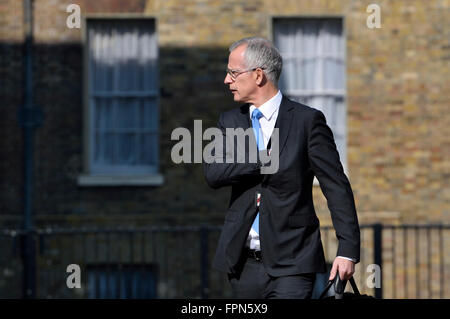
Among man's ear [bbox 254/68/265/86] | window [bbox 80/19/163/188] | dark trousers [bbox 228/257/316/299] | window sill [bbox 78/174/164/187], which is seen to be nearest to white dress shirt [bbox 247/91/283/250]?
man's ear [bbox 254/68/265/86]

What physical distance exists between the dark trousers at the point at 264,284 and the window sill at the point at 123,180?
24.9 feet

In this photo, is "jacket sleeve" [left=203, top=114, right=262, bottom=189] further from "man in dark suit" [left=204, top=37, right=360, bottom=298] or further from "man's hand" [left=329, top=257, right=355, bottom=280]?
"man's hand" [left=329, top=257, right=355, bottom=280]

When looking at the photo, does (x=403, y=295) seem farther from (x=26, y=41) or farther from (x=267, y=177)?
(x=267, y=177)

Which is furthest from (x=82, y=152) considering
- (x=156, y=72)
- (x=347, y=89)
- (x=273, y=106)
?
(x=273, y=106)

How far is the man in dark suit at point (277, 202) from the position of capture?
4988 mm

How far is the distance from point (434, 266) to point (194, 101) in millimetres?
4186

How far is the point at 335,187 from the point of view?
16.5 feet

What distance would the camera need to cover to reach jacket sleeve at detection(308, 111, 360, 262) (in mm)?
5000

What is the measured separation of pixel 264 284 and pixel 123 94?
8.15m

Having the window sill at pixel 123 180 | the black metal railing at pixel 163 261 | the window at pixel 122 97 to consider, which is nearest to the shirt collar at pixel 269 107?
the black metal railing at pixel 163 261

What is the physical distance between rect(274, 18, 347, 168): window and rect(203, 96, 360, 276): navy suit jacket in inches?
305

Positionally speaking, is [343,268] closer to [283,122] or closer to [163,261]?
[283,122]

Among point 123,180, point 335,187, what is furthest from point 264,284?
point 123,180

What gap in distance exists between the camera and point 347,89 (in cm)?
1263
